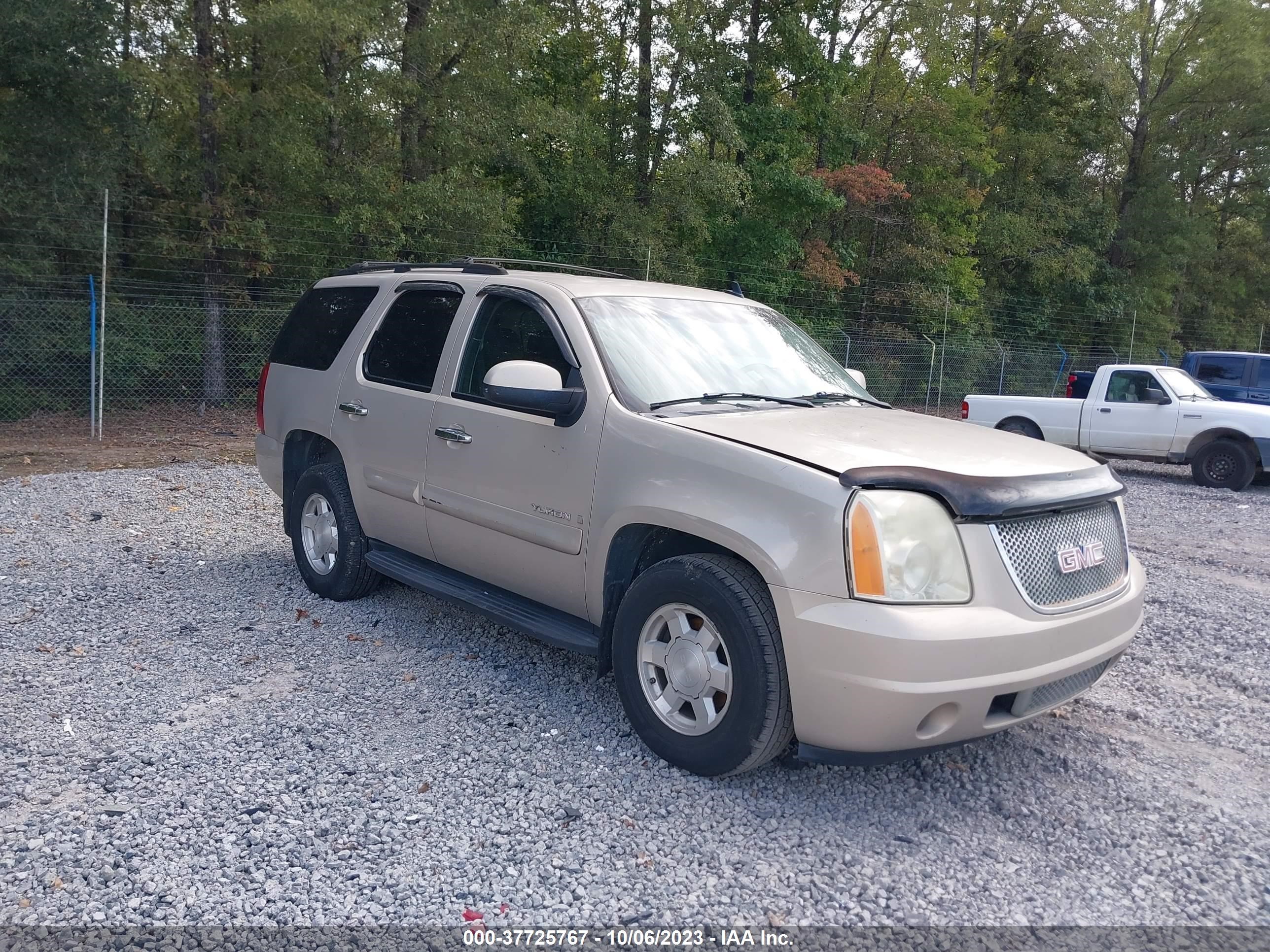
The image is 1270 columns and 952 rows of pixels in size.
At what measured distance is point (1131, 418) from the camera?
1355 centimetres

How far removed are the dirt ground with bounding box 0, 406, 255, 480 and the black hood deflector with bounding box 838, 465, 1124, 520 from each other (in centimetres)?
1026

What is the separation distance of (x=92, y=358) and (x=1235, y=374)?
1772 centimetres

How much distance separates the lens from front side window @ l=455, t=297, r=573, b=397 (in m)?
4.60

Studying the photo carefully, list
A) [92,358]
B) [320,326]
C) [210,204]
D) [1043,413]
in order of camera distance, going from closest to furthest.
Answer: [320,326] → [92,358] → [1043,413] → [210,204]

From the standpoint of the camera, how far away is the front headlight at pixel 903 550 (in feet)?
10.5

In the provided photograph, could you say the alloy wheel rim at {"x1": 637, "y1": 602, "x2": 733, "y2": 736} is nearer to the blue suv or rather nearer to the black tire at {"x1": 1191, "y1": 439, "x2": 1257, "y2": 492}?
the black tire at {"x1": 1191, "y1": 439, "x2": 1257, "y2": 492}

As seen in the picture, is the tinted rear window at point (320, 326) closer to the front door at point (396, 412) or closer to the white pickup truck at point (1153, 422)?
the front door at point (396, 412)

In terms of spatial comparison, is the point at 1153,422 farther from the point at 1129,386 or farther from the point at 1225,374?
the point at 1225,374

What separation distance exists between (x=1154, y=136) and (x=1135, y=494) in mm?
29049

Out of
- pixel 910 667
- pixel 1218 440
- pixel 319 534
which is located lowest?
pixel 319 534

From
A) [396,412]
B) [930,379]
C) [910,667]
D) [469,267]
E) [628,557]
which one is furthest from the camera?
[930,379]

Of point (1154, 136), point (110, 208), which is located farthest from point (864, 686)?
point (1154, 136)

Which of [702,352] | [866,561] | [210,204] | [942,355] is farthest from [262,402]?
[942,355]

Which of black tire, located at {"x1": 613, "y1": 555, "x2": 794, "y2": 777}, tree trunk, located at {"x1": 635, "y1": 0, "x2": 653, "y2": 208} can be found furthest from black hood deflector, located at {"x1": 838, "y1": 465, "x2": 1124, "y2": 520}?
tree trunk, located at {"x1": 635, "y1": 0, "x2": 653, "y2": 208}
